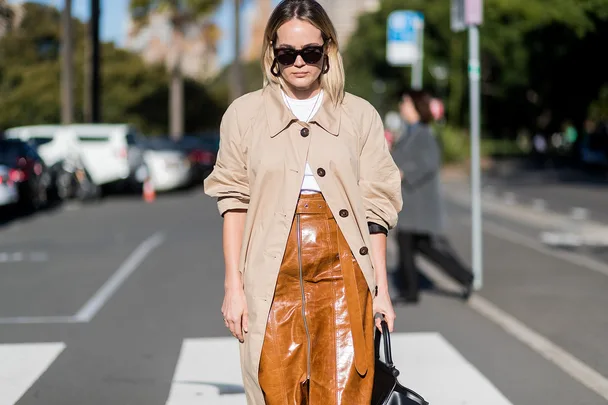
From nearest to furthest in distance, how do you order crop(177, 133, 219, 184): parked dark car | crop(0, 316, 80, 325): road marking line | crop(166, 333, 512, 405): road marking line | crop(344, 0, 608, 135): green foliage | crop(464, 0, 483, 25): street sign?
crop(166, 333, 512, 405): road marking line
crop(0, 316, 80, 325): road marking line
crop(464, 0, 483, 25): street sign
crop(344, 0, 608, 135): green foliage
crop(177, 133, 219, 184): parked dark car

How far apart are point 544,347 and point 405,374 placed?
1366 mm

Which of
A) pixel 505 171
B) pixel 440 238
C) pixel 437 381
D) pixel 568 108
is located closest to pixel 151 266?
pixel 440 238

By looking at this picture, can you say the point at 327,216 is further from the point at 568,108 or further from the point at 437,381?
the point at 568,108

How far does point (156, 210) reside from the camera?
70.5ft

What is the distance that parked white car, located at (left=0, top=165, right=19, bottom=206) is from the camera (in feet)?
62.8

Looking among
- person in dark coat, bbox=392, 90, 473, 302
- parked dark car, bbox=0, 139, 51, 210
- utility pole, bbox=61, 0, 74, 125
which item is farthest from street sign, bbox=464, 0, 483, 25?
utility pole, bbox=61, 0, 74, 125

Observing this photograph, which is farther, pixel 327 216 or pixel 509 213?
pixel 509 213

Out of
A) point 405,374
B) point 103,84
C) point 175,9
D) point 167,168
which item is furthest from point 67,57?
point 405,374

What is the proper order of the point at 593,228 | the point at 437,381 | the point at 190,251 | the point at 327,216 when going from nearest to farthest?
the point at 327,216 → the point at 437,381 → the point at 190,251 → the point at 593,228

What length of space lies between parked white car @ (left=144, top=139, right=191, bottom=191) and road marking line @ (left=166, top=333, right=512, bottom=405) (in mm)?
19238

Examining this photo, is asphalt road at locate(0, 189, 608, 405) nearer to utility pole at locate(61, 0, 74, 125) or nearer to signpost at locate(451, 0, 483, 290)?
signpost at locate(451, 0, 483, 290)

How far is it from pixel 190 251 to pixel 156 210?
802 centimetres

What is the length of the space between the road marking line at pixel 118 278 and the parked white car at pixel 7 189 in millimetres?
4482

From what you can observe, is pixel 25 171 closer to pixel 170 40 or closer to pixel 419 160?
pixel 419 160
